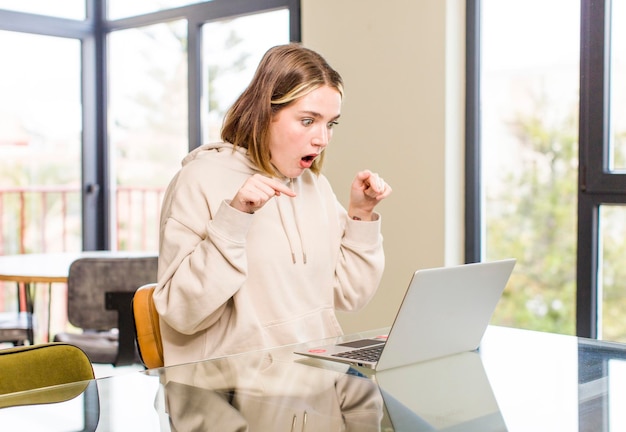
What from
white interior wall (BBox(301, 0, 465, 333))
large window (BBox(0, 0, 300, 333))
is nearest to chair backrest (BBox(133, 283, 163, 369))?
white interior wall (BBox(301, 0, 465, 333))

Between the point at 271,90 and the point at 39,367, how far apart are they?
73 cm

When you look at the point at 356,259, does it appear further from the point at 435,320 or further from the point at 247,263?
the point at 435,320

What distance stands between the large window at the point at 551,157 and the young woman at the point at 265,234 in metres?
1.23

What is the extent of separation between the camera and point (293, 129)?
1.81 metres

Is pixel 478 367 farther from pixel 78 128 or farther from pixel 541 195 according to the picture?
pixel 78 128

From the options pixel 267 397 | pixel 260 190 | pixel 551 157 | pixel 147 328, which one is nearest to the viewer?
pixel 267 397

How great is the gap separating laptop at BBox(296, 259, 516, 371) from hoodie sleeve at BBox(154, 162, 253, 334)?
0.70ft

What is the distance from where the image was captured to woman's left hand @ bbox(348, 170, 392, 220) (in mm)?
1891

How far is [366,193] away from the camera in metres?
1.93

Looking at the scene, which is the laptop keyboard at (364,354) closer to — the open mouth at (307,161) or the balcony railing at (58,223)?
the open mouth at (307,161)

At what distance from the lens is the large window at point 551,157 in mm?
2898

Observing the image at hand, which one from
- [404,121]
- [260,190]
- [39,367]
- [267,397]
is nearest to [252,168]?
[260,190]

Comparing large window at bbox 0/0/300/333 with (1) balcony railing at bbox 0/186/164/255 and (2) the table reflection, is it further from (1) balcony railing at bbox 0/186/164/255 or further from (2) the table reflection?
(2) the table reflection

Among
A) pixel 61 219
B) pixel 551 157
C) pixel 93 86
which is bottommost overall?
pixel 61 219
